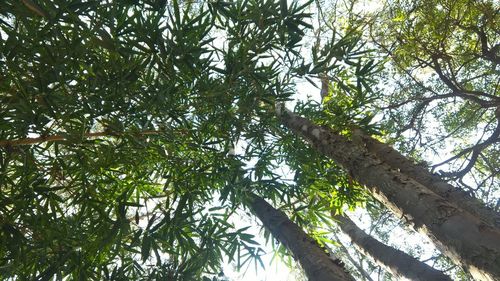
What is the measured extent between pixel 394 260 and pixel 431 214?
110 centimetres

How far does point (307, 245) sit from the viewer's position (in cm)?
268

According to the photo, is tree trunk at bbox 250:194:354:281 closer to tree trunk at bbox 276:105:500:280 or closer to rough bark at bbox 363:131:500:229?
tree trunk at bbox 276:105:500:280

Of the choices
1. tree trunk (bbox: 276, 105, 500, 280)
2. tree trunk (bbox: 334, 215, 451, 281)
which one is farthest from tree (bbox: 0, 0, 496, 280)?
tree trunk (bbox: 334, 215, 451, 281)

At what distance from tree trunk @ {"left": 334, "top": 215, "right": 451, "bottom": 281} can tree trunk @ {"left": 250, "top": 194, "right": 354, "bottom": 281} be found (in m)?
0.48

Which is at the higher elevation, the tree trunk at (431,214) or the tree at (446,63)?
the tree at (446,63)

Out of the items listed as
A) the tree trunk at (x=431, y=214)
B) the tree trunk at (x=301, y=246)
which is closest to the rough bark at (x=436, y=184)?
the tree trunk at (x=431, y=214)

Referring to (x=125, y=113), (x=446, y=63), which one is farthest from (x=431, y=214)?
(x=446, y=63)

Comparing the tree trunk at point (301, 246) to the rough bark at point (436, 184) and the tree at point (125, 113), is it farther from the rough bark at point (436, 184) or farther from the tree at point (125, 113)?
the rough bark at point (436, 184)

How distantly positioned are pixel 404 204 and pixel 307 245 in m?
0.83

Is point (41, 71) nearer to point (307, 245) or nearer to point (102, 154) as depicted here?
point (102, 154)

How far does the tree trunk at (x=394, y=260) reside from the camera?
2.32 m

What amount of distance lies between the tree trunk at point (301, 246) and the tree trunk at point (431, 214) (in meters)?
0.55

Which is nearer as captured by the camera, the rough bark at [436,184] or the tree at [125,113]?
the tree at [125,113]

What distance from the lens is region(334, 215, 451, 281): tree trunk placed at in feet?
7.61
